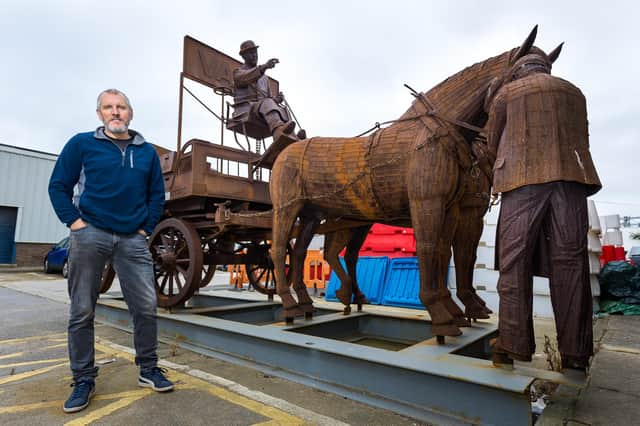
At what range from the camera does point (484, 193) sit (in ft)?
9.96

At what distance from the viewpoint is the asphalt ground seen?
1994mm

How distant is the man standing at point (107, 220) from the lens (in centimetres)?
225

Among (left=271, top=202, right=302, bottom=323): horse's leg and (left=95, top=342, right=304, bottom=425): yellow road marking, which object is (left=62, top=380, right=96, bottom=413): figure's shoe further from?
(left=271, top=202, right=302, bottom=323): horse's leg

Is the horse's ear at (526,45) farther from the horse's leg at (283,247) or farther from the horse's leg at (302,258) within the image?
the horse's leg at (302,258)

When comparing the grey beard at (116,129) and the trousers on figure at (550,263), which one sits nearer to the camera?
the trousers on figure at (550,263)

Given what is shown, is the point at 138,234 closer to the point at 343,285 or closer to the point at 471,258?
the point at 343,285

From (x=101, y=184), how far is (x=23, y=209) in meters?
17.8

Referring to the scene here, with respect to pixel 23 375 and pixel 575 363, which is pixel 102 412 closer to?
pixel 23 375

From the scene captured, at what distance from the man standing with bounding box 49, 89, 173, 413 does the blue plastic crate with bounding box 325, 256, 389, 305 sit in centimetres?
487

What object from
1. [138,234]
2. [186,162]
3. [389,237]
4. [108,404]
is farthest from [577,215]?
[389,237]

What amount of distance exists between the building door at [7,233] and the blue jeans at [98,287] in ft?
58.8

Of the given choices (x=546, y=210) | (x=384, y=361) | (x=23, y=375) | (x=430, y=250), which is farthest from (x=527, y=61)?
(x=23, y=375)

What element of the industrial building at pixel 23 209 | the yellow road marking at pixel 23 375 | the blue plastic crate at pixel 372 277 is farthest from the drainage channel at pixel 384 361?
the industrial building at pixel 23 209

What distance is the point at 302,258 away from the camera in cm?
416
